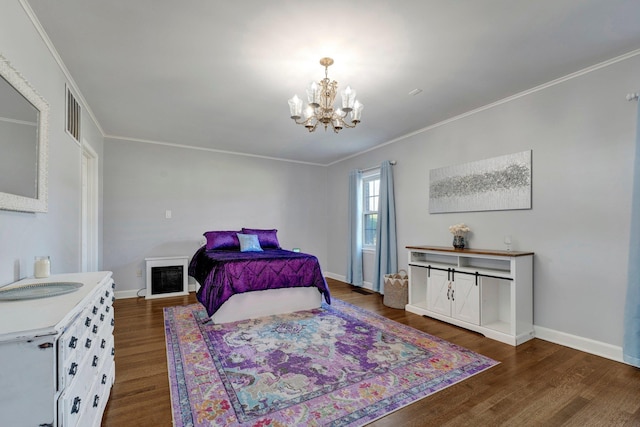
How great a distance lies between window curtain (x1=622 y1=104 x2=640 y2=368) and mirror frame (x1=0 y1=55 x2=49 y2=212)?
407 cm

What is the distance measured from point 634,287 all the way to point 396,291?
222 cm

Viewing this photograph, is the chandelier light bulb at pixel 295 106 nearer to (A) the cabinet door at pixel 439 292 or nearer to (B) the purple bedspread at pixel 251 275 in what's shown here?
(B) the purple bedspread at pixel 251 275

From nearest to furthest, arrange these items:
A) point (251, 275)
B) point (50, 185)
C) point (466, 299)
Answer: point (50, 185)
point (466, 299)
point (251, 275)

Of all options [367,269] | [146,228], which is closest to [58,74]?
[146,228]

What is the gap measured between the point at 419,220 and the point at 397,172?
850 mm

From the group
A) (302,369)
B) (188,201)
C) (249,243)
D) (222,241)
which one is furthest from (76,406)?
(188,201)

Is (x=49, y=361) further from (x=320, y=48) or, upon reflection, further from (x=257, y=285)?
(x=257, y=285)

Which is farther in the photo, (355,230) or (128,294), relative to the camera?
(355,230)

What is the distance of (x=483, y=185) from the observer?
3.41m

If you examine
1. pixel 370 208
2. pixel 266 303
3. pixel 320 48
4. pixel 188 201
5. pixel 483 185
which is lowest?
pixel 266 303

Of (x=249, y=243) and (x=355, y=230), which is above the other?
(x=355, y=230)

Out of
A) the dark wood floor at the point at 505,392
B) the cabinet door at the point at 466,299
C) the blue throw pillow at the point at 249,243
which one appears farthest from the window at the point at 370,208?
the dark wood floor at the point at 505,392

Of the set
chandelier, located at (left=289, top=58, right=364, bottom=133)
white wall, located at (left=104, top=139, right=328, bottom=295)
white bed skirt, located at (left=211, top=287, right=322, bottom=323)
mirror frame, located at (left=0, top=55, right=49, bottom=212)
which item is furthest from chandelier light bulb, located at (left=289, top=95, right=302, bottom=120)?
white wall, located at (left=104, top=139, right=328, bottom=295)

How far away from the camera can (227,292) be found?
323cm
